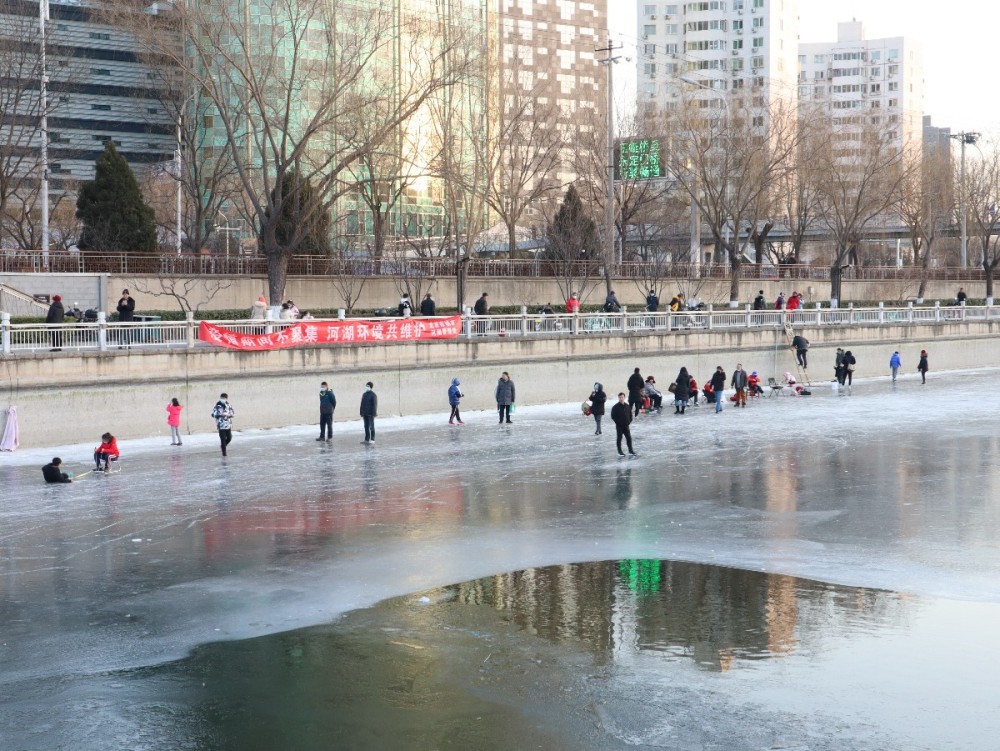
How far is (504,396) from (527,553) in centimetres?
1507

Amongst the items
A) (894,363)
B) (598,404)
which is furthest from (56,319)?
(894,363)

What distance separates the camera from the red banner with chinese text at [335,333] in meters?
27.9

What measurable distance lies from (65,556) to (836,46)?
161m

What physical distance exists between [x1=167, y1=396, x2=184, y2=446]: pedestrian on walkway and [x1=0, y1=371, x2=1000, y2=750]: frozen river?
30 centimetres

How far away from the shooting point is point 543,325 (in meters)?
35.5

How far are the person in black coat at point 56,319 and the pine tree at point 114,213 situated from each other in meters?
13.6

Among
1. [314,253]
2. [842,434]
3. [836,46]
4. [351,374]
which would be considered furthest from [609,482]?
[836,46]

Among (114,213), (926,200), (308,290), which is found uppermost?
(926,200)

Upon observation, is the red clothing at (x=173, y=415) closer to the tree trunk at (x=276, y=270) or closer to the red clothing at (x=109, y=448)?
the red clothing at (x=109, y=448)

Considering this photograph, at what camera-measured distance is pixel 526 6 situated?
127 m

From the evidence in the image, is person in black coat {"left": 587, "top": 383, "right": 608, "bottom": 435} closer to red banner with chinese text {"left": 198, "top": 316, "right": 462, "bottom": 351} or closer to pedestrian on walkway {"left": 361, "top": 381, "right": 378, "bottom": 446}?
pedestrian on walkway {"left": 361, "top": 381, "right": 378, "bottom": 446}

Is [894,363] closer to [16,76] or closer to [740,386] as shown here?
[740,386]

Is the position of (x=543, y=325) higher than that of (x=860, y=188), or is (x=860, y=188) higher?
(x=860, y=188)

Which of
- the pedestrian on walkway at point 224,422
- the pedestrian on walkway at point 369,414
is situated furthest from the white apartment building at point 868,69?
the pedestrian on walkway at point 224,422
